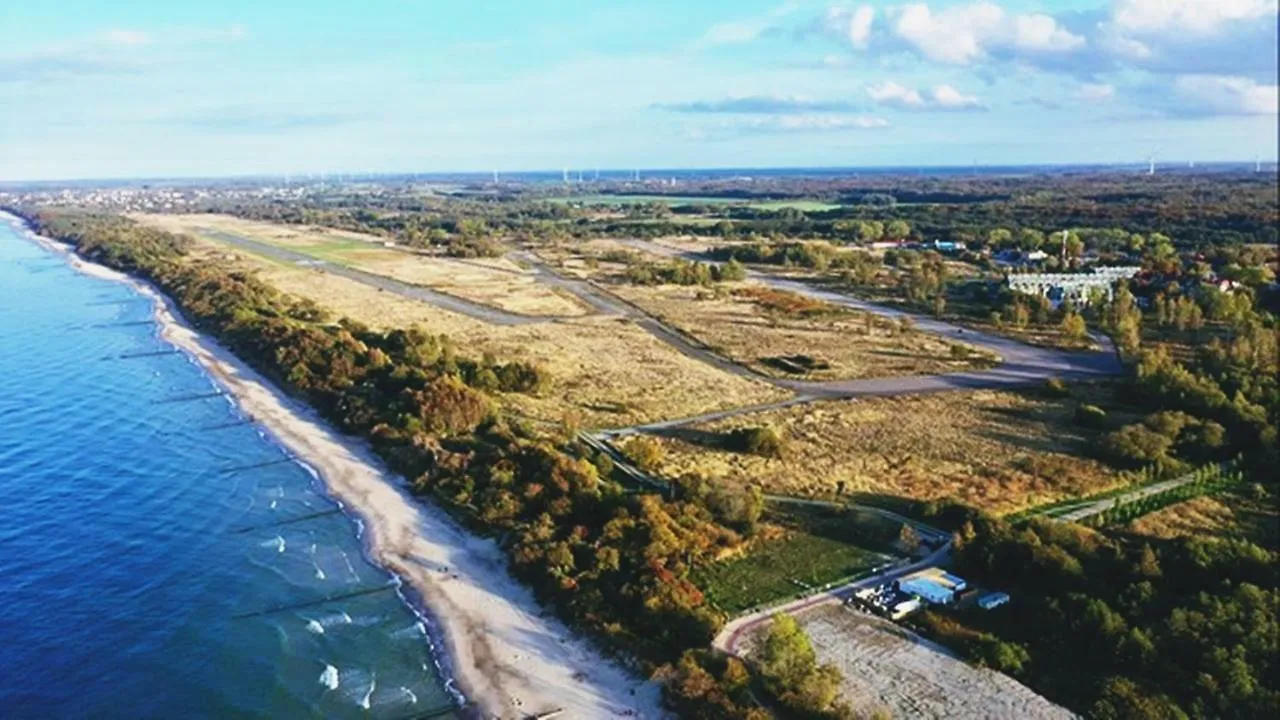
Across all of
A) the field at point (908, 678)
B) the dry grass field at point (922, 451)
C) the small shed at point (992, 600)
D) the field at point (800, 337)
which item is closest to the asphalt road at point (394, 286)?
the field at point (800, 337)

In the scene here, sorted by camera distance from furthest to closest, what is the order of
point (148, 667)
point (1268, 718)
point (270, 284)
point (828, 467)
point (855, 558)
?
1. point (270, 284)
2. point (828, 467)
3. point (855, 558)
4. point (148, 667)
5. point (1268, 718)

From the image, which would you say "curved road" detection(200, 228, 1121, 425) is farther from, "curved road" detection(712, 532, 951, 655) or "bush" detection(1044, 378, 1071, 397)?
"curved road" detection(712, 532, 951, 655)

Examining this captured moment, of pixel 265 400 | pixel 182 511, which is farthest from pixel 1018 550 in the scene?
pixel 265 400

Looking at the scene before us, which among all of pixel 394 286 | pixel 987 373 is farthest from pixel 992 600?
pixel 394 286

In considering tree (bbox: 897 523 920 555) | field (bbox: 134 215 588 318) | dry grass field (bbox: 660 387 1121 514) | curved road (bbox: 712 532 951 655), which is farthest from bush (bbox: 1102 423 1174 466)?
field (bbox: 134 215 588 318)

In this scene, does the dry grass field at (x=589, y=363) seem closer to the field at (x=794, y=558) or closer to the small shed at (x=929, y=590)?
the field at (x=794, y=558)

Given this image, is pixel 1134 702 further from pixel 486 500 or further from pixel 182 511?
pixel 182 511
